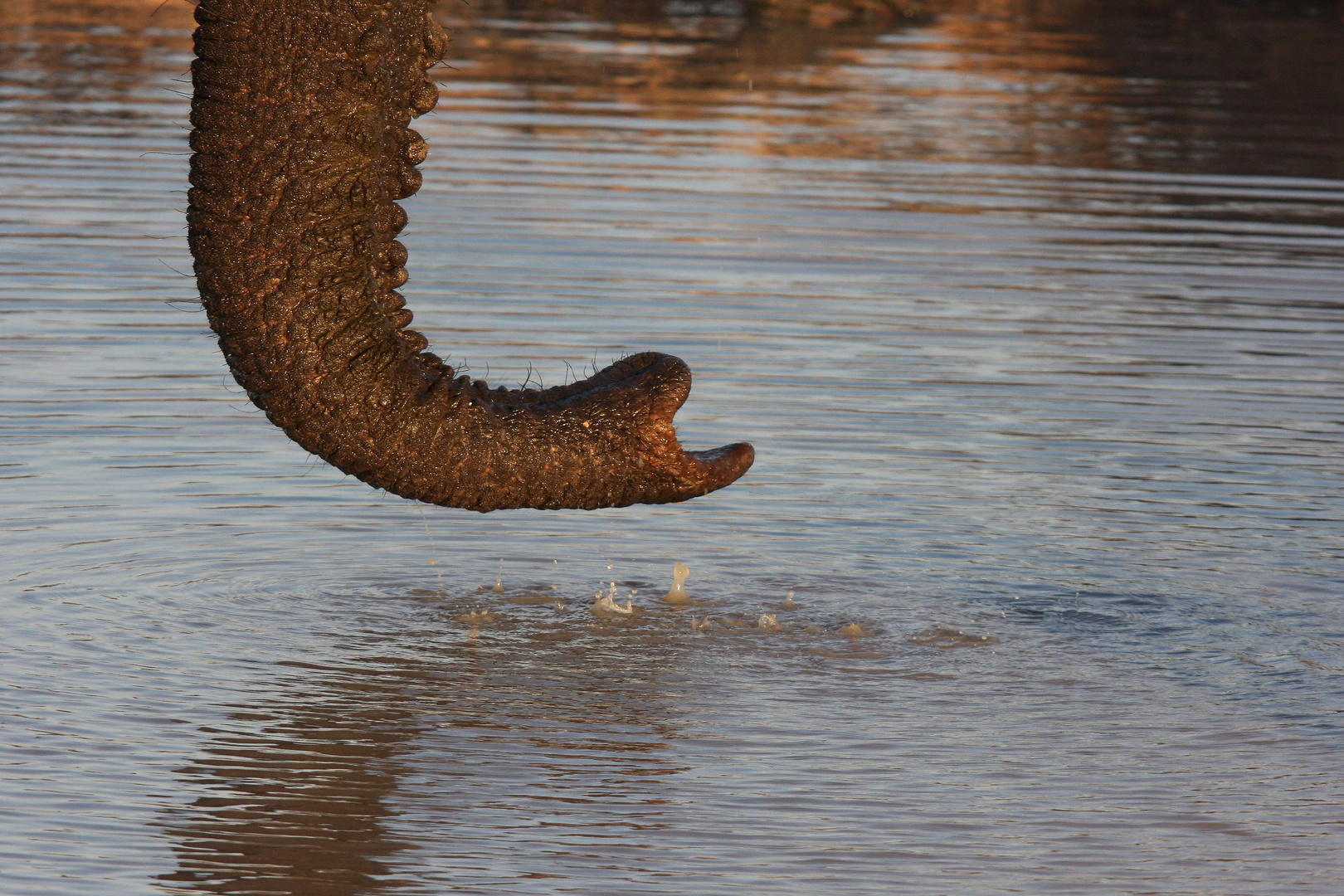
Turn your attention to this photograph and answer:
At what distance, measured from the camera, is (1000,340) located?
12680mm

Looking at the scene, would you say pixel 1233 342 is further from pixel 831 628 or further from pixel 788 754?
pixel 788 754

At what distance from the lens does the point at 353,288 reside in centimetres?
452

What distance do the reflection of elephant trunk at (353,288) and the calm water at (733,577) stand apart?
1.18 meters

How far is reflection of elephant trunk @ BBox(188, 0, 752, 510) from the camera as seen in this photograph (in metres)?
4.29

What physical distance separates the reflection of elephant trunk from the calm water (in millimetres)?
1180

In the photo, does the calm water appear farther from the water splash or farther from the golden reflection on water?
the golden reflection on water

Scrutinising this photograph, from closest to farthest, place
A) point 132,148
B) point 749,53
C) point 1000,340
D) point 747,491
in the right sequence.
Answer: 1. point 747,491
2. point 1000,340
3. point 132,148
4. point 749,53

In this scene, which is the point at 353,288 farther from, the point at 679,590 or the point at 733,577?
the point at 733,577

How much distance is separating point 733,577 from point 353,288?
3784mm

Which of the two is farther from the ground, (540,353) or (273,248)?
(273,248)

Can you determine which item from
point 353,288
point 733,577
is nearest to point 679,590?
point 733,577

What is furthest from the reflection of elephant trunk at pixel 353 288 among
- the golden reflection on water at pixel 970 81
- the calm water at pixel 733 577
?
the golden reflection on water at pixel 970 81

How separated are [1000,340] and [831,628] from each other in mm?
5444

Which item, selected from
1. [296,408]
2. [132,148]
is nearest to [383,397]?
[296,408]
